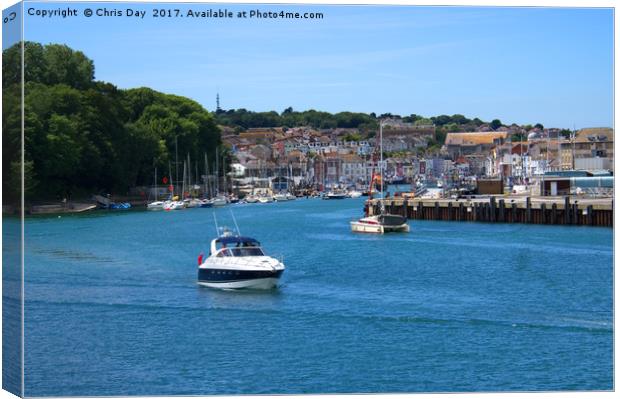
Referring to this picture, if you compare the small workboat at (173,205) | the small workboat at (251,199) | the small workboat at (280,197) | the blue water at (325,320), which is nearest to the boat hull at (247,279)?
the blue water at (325,320)

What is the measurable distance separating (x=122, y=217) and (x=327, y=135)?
35.6 ft

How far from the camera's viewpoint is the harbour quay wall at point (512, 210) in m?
34.2

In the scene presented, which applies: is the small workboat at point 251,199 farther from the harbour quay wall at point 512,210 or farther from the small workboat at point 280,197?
the harbour quay wall at point 512,210

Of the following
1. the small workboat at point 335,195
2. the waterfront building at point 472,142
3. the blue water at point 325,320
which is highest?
the waterfront building at point 472,142

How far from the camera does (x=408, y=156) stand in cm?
6756

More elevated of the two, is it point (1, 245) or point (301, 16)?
point (301, 16)

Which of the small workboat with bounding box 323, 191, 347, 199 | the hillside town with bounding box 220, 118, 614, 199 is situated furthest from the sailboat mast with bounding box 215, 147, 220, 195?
the small workboat with bounding box 323, 191, 347, 199

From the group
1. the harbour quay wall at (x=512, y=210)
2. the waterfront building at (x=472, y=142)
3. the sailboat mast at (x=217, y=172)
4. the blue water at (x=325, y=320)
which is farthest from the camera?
the waterfront building at (x=472, y=142)

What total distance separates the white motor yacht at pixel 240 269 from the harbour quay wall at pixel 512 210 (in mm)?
15801

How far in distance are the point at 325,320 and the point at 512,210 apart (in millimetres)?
22719

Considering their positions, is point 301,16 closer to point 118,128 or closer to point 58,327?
point 58,327

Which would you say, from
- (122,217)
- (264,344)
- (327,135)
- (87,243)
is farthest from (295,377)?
(327,135)

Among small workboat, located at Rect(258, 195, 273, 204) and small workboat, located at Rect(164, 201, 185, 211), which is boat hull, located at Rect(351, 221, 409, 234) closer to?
small workboat, located at Rect(164, 201, 185, 211)

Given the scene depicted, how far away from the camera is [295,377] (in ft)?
39.8
